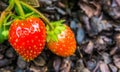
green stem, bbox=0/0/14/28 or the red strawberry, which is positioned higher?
green stem, bbox=0/0/14/28

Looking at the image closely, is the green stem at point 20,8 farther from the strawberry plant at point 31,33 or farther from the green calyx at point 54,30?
the green calyx at point 54,30

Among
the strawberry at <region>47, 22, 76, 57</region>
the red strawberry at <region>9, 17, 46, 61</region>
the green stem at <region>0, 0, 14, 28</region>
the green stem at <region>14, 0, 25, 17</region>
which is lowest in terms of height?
the strawberry at <region>47, 22, 76, 57</region>

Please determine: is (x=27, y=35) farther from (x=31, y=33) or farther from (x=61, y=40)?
(x=61, y=40)

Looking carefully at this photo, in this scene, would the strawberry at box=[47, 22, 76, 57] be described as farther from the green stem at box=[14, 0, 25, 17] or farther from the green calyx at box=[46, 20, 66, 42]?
the green stem at box=[14, 0, 25, 17]

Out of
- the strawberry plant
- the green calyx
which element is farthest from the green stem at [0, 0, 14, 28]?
the green calyx

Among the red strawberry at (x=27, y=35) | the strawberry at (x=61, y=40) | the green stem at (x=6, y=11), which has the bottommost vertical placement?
the strawberry at (x=61, y=40)

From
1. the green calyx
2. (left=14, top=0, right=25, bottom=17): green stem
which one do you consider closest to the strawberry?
the green calyx

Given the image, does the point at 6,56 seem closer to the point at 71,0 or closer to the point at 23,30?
the point at 23,30

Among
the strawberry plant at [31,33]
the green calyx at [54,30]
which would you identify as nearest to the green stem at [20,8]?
the strawberry plant at [31,33]
